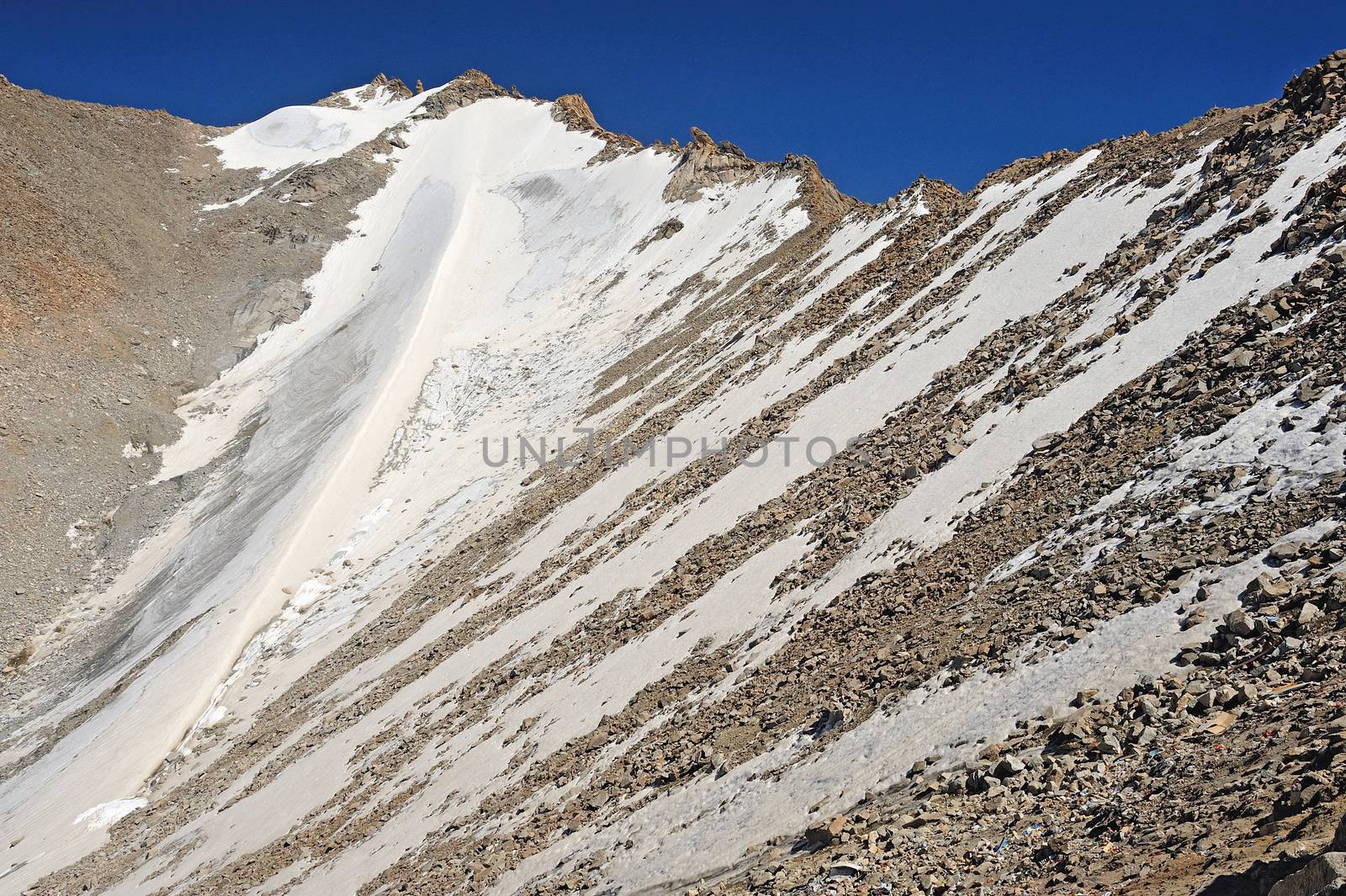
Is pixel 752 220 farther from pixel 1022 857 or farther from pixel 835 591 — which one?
pixel 1022 857

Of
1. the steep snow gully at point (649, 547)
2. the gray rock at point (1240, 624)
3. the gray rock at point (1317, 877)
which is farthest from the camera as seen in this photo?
the steep snow gully at point (649, 547)

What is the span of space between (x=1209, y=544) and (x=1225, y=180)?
40.7ft

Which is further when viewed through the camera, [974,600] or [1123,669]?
[974,600]

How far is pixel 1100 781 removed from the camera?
22.2ft

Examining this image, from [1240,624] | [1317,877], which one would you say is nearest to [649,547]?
[1240,624]

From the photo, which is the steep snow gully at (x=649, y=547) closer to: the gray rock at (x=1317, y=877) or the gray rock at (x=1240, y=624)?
the gray rock at (x=1240, y=624)

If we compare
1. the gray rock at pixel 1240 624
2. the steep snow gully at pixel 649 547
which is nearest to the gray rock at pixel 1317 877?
the gray rock at pixel 1240 624

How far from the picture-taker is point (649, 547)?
19.9 metres

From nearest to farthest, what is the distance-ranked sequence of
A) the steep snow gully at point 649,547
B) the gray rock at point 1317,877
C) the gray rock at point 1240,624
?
the gray rock at point 1317,877 < the gray rock at point 1240,624 < the steep snow gully at point 649,547

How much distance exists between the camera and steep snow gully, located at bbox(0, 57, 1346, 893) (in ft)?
34.6

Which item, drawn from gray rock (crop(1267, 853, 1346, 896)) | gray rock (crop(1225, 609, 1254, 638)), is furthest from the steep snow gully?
gray rock (crop(1267, 853, 1346, 896))

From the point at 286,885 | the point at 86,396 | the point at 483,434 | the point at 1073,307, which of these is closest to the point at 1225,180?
the point at 1073,307

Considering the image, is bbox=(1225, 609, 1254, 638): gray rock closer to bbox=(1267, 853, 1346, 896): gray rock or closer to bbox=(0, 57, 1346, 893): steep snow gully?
bbox=(0, 57, 1346, 893): steep snow gully

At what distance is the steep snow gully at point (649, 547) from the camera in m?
10.6
